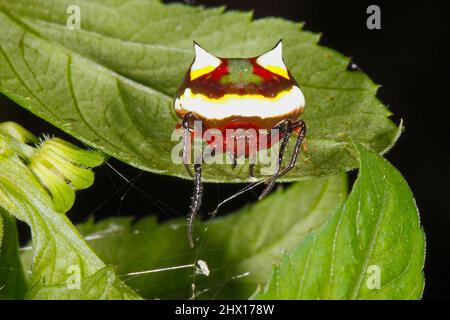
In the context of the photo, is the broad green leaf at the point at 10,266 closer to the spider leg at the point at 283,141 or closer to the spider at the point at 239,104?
the spider at the point at 239,104

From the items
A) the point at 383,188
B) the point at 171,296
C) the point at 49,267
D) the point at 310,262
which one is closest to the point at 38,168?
the point at 49,267

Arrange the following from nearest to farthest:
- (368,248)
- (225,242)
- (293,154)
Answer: (368,248) < (293,154) < (225,242)

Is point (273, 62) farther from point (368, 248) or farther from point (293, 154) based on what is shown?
point (368, 248)

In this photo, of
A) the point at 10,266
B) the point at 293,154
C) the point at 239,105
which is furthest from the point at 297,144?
the point at 10,266

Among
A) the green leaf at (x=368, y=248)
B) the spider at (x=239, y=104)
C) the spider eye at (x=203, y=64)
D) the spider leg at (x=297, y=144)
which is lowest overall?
the green leaf at (x=368, y=248)

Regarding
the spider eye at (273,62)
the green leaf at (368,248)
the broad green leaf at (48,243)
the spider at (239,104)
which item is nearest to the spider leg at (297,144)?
the spider at (239,104)

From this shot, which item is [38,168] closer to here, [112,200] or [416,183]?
[112,200]
